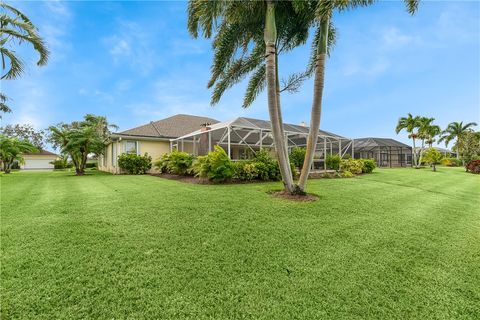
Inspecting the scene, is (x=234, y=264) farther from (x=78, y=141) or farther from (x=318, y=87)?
(x=78, y=141)

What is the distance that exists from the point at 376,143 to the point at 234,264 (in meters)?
36.7

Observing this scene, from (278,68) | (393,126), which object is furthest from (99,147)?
(393,126)

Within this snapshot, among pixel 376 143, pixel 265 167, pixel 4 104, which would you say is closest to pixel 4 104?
pixel 4 104

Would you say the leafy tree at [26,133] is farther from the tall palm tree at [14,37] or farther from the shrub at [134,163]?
the tall palm tree at [14,37]

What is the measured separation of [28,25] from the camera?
8844 millimetres

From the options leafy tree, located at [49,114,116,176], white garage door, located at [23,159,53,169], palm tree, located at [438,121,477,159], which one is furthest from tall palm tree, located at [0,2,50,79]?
palm tree, located at [438,121,477,159]

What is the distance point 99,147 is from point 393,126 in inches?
1502

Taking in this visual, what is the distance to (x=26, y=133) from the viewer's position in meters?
43.3

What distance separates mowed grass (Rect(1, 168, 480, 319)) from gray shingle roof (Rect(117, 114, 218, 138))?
1365 cm

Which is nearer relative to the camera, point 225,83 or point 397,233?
point 397,233

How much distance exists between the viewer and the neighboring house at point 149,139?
17.9 metres

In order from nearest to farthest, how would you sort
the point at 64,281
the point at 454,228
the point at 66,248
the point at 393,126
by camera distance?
the point at 64,281, the point at 66,248, the point at 454,228, the point at 393,126

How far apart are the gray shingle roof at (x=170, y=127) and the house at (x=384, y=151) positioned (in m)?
25.0

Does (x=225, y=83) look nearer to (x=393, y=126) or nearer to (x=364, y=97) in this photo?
(x=364, y=97)
